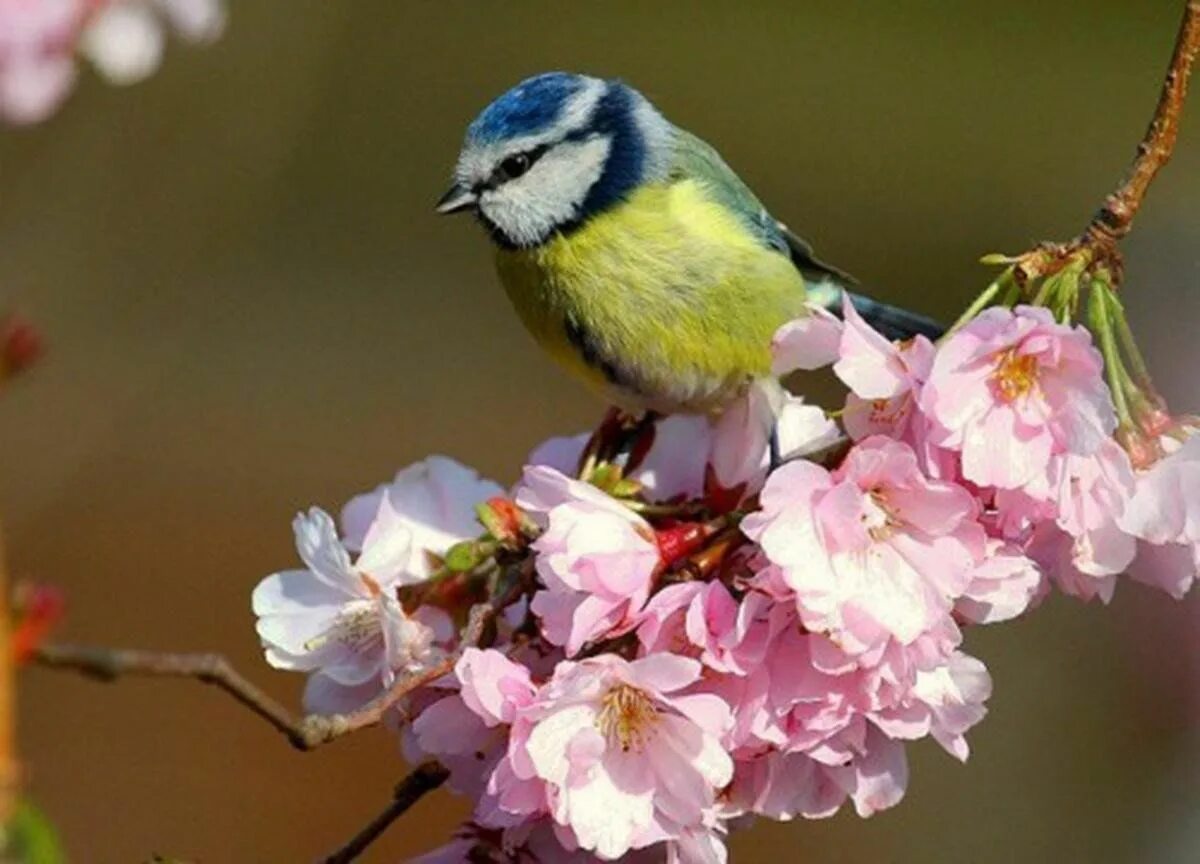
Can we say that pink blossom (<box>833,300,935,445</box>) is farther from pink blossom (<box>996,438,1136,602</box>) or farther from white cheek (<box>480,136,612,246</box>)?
white cheek (<box>480,136,612,246</box>)

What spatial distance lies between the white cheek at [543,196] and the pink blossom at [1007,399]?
0.67 meters

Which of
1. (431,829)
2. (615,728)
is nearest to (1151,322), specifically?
(431,829)

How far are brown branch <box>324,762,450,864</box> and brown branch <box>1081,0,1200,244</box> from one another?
0.41 meters

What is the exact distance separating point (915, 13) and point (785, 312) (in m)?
4.17

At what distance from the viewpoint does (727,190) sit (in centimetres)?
161

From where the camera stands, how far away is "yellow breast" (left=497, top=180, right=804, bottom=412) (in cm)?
147

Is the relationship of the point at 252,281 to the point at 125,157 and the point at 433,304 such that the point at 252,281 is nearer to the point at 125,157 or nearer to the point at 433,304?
the point at 433,304

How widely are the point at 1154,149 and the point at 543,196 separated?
63cm

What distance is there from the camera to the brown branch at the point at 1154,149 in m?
0.98

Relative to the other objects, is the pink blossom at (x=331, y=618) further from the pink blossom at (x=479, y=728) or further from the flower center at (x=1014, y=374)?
the flower center at (x=1014, y=374)

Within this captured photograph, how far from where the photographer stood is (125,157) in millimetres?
2467

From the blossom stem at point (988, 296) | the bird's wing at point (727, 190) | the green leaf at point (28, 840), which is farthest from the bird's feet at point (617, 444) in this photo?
the green leaf at point (28, 840)

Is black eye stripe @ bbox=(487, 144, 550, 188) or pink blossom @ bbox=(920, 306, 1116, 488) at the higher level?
pink blossom @ bbox=(920, 306, 1116, 488)

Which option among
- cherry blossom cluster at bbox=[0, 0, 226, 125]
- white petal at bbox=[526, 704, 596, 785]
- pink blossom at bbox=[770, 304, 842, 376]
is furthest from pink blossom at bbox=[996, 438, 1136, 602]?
cherry blossom cluster at bbox=[0, 0, 226, 125]
